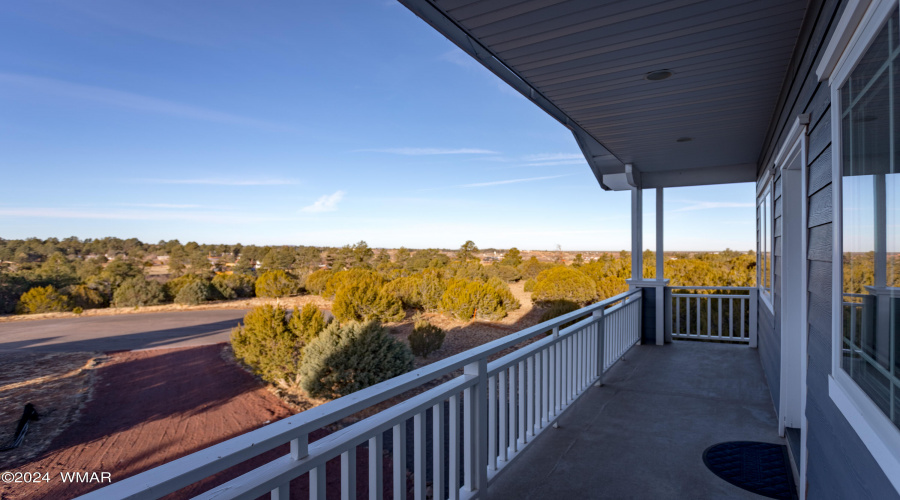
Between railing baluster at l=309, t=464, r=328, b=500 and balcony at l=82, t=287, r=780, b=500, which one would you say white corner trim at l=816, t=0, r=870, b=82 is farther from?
railing baluster at l=309, t=464, r=328, b=500

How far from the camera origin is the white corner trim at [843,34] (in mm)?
1047

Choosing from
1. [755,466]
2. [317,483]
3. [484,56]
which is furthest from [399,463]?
[755,466]

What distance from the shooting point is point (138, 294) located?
64.5ft

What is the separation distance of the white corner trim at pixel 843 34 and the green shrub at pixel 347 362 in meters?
6.51

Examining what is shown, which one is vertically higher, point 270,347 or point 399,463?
point 399,463

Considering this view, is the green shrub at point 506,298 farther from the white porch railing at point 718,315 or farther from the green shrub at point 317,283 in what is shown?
the green shrub at point 317,283

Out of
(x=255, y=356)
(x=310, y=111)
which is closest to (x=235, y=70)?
(x=310, y=111)

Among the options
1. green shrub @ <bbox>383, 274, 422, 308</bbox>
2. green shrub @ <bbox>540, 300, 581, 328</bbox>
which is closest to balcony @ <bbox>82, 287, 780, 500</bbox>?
green shrub @ <bbox>540, 300, 581, 328</bbox>

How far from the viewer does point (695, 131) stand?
377 cm

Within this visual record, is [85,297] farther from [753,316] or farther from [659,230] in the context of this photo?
[753,316]

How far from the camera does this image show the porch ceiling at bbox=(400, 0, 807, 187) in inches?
72.1

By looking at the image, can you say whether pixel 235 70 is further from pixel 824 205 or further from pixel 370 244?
pixel 370 244

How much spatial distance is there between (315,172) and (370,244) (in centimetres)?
1015

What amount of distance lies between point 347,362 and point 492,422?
5523mm
